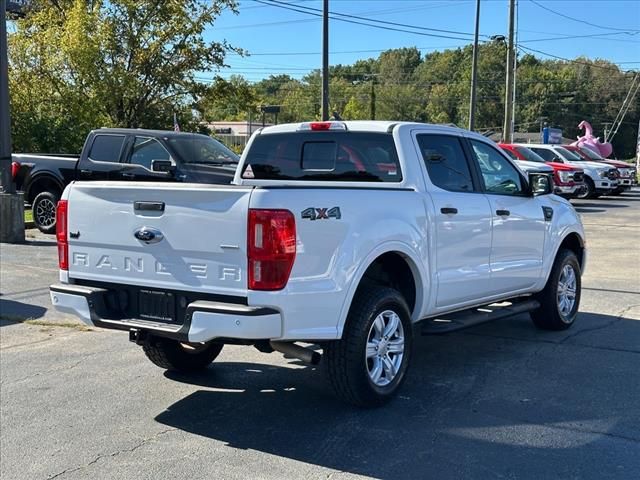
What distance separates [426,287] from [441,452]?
4.74 feet

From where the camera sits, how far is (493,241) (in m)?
6.10

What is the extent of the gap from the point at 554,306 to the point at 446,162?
2.13m

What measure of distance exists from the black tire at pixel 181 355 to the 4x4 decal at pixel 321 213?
5.63 ft

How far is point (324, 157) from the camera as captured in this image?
19.5ft

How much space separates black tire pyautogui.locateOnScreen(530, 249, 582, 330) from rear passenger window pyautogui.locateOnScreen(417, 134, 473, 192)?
5.58 ft

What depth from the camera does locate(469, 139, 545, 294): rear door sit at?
6195mm

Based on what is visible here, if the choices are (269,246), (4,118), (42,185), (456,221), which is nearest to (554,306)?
(456,221)

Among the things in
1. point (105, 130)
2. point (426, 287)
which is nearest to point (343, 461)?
point (426, 287)

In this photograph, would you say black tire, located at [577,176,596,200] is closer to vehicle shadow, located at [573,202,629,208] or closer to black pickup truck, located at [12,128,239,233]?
vehicle shadow, located at [573,202,629,208]

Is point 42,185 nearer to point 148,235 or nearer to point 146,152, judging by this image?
point 146,152

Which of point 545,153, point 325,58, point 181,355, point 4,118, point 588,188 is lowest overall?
point 181,355

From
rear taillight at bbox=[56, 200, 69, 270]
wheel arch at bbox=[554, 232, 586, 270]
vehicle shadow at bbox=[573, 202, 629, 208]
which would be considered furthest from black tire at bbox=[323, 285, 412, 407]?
vehicle shadow at bbox=[573, 202, 629, 208]

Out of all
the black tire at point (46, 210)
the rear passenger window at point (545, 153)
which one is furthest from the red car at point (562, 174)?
the black tire at point (46, 210)

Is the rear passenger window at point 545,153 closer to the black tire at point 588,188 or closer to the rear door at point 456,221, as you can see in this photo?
the black tire at point 588,188
